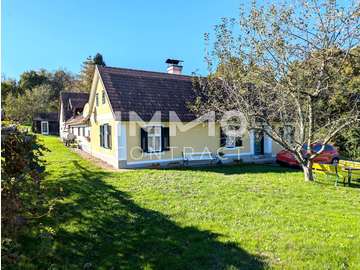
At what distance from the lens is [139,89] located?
50.2 feet

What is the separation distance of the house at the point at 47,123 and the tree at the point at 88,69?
7824 millimetres

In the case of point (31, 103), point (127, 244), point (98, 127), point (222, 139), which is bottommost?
point (127, 244)

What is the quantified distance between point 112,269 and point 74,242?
4.16ft

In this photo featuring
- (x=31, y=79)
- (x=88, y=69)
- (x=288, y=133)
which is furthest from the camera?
(x=31, y=79)

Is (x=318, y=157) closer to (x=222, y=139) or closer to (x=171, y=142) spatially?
(x=222, y=139)

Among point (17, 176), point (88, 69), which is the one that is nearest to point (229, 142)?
point (17, 176)

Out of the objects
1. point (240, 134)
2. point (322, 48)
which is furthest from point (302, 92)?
point (240, 134)

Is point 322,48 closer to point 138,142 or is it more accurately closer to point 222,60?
point 222,60

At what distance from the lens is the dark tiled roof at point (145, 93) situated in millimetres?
14164

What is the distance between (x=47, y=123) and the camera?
43969mm

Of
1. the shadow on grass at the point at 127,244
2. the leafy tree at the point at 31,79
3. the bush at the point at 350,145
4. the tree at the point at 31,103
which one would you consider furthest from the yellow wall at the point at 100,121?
the leafy tree at the point at 31,79

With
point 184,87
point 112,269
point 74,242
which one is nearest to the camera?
point 112,269

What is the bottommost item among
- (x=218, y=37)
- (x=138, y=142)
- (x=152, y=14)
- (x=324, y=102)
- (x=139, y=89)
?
(x=138, y=142)

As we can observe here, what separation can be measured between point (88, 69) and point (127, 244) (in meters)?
49.8
